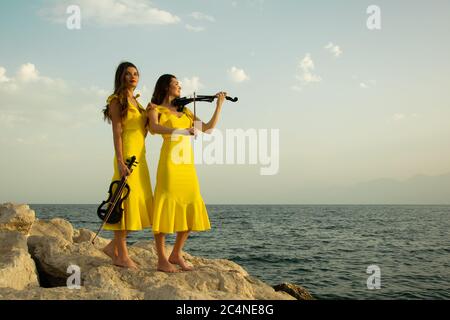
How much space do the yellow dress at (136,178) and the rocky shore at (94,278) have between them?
0.65 metres

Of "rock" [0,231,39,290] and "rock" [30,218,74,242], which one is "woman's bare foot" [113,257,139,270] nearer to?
"rock" [0,231,39,290]

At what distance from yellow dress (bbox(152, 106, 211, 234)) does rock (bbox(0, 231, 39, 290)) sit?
1.81 meters

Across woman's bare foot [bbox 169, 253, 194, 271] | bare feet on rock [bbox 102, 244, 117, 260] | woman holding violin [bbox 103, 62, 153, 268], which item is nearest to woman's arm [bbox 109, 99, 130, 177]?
woman holding violin [bbox 103, 62, 153, 268]

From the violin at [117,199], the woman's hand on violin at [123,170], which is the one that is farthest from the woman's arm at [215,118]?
the woman's hand on violin at [123,170]

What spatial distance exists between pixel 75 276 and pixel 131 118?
2.25 m

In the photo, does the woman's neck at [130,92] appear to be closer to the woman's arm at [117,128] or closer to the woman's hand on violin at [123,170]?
the woman's arm at [117,128]

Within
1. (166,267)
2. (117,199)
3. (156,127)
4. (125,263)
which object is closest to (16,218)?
(125,263)

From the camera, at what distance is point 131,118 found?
17.7 ft

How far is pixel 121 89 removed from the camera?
212 inches

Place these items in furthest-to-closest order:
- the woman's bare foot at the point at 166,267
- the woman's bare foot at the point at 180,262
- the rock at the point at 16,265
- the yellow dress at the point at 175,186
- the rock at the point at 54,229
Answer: the rock at the point at 54,229
the woman's bare foot at the point at 180,262
the woman's bare foot at the point at 166,267
the yellow dress at the point at 175,186
the rock at the point at 16,265

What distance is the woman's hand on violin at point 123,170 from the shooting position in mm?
5156

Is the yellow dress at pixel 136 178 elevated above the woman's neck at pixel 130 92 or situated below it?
below
